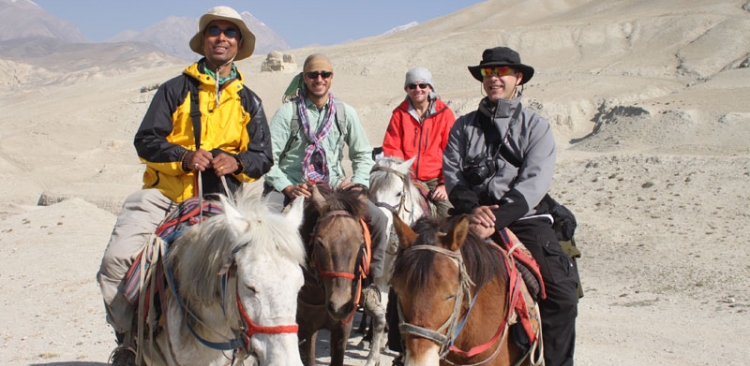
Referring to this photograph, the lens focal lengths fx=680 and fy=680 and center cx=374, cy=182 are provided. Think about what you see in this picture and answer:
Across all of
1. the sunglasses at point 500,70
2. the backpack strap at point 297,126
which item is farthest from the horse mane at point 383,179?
the sunglasses at point 500,70

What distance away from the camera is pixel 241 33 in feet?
16.2

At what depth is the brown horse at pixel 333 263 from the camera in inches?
199

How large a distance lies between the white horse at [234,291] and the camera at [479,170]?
145 centimetres

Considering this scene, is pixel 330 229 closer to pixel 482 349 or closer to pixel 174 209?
pixel 174 209

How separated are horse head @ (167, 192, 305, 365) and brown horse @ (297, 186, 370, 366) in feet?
4.54

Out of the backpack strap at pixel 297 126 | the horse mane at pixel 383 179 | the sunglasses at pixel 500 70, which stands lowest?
the horse mane at pixel 383 179

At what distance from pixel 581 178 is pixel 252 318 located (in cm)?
1514

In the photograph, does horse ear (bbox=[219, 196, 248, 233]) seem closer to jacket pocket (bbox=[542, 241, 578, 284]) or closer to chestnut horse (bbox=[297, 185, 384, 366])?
chestnut horse (bbox=[297, 185, 384, 366])

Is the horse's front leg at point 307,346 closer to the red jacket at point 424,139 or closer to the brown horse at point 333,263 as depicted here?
the brown horse at point 333,263

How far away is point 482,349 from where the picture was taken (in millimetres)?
3865

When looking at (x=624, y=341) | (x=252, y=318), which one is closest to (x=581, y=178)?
(x=624, y=341)

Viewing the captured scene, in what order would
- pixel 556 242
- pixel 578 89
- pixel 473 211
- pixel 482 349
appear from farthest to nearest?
pixel 578 89, pixel 556 242, pixel 473 211, pixel 482 349

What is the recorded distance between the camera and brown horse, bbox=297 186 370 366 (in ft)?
16.6

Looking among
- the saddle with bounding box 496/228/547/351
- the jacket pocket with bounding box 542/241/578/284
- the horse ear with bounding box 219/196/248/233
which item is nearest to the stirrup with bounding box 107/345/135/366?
the horse ear with bounding box 219/196/248/233
